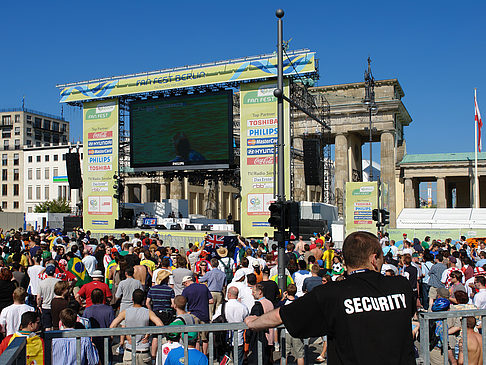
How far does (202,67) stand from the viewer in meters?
33.7

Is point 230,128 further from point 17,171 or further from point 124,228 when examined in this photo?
point 17,171

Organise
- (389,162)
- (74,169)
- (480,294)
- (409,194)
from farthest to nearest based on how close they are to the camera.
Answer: (409,194) < (389,162) < (74,169) < (480,294)

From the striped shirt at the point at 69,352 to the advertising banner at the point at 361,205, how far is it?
2004 cm

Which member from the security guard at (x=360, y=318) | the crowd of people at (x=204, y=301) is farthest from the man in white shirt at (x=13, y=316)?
the security guard at (x=360, y=318)

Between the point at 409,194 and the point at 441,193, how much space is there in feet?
11.1

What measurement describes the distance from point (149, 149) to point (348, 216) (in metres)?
17.5

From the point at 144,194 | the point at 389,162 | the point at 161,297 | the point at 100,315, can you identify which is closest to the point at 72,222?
the point at 389,162

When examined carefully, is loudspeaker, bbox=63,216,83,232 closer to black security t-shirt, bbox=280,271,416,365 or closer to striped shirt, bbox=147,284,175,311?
striped shirt, bbox=147,284,175,311

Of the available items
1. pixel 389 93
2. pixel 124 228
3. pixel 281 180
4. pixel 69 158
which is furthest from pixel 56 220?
pixel 281 180

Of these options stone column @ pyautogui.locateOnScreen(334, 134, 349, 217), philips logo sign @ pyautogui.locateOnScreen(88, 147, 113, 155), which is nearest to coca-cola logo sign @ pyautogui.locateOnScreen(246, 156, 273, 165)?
philips logo sign @ pyautogui.locateOnScreen(88, 147, 113, 155)

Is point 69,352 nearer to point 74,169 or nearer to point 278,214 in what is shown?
point 278,214

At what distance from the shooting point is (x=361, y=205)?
78.6 feet

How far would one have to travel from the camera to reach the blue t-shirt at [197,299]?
28.0 feet

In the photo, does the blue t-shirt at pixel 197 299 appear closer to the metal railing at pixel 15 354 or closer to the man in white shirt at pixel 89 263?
the man in white shirt at pixel 89 263
